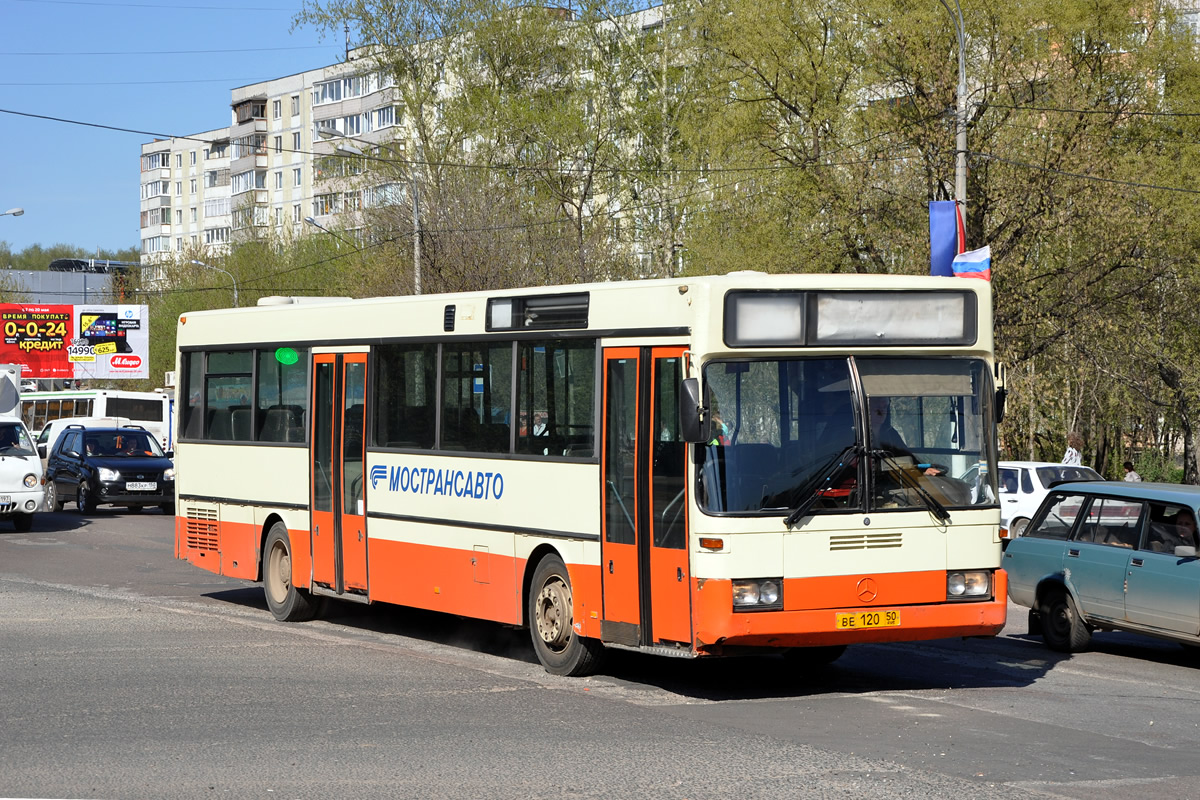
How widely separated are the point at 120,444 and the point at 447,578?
2118 centimetres

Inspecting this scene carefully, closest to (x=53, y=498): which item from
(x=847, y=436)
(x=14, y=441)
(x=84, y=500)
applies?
(x=84, y=500)

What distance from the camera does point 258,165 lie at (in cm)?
A: 10025

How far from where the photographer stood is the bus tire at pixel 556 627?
1097 cm

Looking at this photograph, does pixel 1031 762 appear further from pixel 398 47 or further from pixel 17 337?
A: pixel 17 337

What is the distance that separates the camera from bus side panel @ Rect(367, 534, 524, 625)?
1174 cm

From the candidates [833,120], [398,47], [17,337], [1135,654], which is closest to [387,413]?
[1135,654]

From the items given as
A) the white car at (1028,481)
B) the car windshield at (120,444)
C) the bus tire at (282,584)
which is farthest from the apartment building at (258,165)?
the bus tire at (282,584)

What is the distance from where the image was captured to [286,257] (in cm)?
7619

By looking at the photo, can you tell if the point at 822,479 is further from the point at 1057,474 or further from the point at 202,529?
the point at 1057,474

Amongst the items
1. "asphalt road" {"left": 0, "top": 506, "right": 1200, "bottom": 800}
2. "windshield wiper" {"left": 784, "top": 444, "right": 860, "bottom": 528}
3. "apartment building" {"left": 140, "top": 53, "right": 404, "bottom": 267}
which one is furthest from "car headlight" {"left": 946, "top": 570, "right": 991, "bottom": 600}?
"apartment building" {"left": 140, "top": 53, "right": 404, "bottom": 267}

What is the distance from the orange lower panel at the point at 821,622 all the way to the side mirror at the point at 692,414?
920 mm

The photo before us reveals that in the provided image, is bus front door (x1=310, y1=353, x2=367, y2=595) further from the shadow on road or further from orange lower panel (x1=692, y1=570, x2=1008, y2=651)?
orange lower panel (x1=692, y1=570, x2=1008, y2=651)

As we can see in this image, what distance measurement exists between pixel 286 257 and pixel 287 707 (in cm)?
6851

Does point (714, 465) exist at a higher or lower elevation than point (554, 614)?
higher
